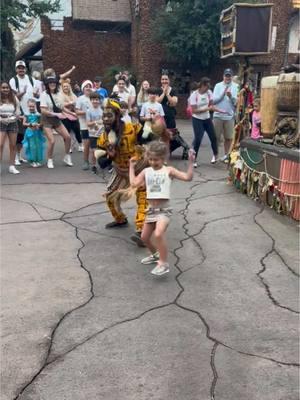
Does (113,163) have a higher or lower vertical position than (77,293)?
higher

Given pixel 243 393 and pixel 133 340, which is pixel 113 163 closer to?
pixel 133 340

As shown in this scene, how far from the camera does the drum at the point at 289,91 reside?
21.2 feet

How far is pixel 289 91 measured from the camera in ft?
21.3

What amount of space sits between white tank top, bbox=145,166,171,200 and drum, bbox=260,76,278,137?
11.5ft

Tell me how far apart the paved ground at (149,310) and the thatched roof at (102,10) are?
20395 millimetres

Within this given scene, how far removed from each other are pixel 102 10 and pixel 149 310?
79.7 feet

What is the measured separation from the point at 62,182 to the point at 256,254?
4.28m

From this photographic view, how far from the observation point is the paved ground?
9.02ft

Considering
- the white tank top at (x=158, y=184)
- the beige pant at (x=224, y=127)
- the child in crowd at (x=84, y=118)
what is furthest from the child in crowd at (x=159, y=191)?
the beige pant at (x=224, y=127)

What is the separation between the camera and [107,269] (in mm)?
4367

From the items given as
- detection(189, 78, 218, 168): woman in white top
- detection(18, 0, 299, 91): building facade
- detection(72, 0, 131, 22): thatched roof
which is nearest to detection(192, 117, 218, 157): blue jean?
detection(189, 78, 218, 168): woman in white top

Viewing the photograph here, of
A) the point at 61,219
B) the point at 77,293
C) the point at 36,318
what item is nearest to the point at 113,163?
the point at 61,219

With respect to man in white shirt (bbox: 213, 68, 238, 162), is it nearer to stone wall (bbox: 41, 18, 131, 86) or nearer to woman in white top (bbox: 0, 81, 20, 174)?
woman in white top (bbox: 0, 81, 20, 174)

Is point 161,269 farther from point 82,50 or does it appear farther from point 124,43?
point 124,43
